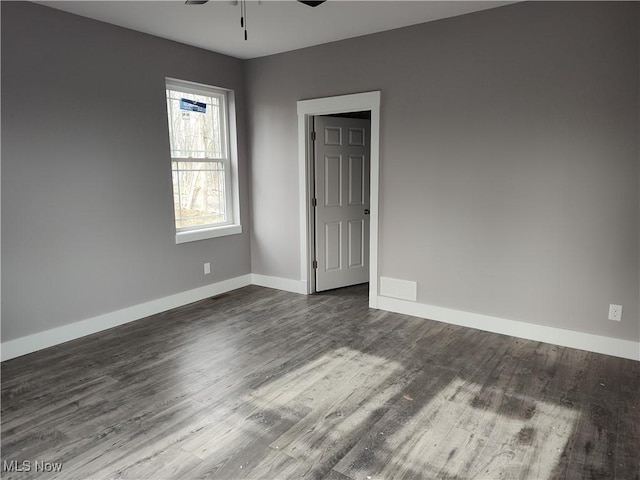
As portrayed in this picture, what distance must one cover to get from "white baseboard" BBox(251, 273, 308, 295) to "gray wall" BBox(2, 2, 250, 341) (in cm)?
102

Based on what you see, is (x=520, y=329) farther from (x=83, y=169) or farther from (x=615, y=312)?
(x=83, y=169)

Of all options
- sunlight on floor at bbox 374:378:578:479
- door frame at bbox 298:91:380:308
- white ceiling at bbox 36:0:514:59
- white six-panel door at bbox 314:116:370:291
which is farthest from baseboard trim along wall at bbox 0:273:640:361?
white ceiling at bbox 36:0:514:59

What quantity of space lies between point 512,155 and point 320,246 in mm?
2220

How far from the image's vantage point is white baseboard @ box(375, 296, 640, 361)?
3158 mm

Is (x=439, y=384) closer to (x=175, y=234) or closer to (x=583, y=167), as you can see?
(x=583, y=167)

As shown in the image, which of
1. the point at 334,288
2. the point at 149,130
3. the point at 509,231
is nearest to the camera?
the point at 509,231

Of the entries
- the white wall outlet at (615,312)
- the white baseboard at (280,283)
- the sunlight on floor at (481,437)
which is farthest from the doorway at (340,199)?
the white wall outlet at (615,312)

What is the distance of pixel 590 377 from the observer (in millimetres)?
2848

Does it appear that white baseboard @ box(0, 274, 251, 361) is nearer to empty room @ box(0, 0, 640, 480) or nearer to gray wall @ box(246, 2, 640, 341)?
empty room @ box(0, 0, 640, 480)

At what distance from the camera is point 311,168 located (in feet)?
15.2

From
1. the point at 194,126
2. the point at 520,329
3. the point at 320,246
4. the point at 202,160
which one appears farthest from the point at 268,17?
the point at 520,329

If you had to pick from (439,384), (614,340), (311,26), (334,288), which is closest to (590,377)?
(614,340)

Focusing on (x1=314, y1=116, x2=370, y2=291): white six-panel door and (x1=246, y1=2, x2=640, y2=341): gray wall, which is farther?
(x1=314, y1=116, x2=370, y2=291): white six-panel door

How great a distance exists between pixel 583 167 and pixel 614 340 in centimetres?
131
